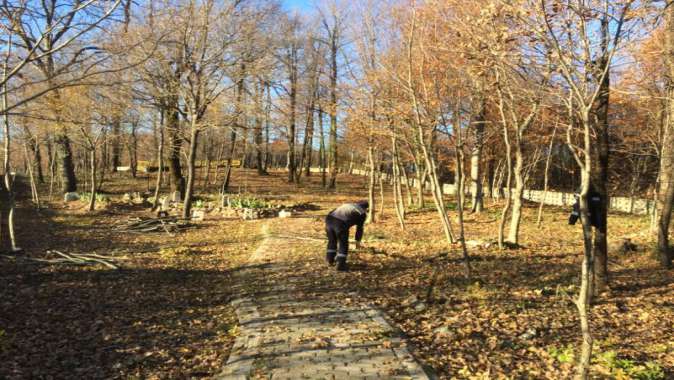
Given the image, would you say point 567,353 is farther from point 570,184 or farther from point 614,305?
point 570,184

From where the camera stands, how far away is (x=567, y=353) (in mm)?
4434

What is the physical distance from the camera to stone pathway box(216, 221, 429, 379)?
4184 millimetres

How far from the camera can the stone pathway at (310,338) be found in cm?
418

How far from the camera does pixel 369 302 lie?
6.45 m

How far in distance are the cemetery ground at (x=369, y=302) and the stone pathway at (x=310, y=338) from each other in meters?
0.22

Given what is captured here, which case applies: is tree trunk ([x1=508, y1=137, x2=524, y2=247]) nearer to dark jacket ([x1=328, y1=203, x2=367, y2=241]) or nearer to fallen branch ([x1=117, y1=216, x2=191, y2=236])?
dark jacket ([x1=328, y1=203, x2=367, y2=241])

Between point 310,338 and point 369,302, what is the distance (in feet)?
5.30

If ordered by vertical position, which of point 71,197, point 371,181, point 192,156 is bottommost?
point 71,197

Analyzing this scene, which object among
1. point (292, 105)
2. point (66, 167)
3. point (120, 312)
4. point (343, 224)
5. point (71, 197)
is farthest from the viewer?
point (292, 105)

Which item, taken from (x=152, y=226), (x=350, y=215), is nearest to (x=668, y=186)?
(x=350, y=215)

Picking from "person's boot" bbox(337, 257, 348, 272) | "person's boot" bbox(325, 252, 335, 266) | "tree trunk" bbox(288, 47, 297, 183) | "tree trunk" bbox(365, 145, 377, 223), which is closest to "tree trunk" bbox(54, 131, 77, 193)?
"tree trunk" bbox(288, 47, 297, 183)

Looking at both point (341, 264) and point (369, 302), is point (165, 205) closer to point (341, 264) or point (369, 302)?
point (341, 264)

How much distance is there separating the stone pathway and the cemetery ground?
0.74 feet

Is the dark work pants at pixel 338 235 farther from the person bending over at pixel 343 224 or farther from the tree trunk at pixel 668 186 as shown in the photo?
the tree trunk at pixel 668 186
